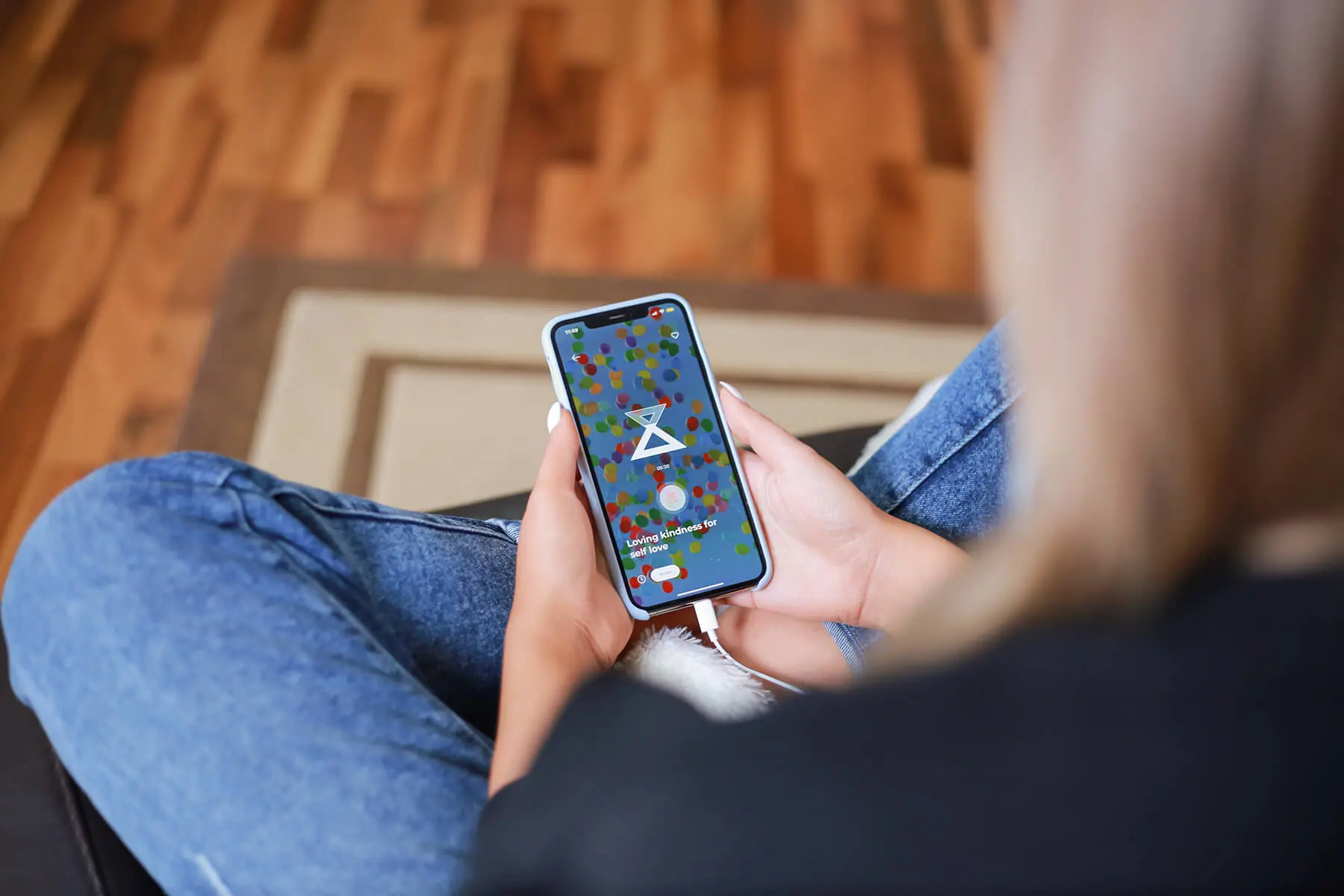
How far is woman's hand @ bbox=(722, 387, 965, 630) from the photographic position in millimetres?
683

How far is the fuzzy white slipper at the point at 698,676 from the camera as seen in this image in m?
0.60

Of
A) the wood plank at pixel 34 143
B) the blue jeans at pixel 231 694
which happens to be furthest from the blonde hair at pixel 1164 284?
the wood plank at pixel 34 143

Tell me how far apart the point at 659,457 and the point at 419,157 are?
1073 millimetres

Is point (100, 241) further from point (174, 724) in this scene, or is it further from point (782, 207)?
point (174, 724)

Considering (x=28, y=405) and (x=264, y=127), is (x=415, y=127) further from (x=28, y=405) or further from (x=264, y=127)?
(x=28, y=405)

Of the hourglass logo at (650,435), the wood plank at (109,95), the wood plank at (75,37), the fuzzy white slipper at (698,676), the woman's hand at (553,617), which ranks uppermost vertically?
the wood plank at (75,37)

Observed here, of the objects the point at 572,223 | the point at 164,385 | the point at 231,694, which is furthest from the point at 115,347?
the point at 231,694

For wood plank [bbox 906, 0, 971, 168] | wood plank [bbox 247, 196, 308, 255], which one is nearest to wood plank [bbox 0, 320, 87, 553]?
wood plank [bbox 247, 196, 308, 255]

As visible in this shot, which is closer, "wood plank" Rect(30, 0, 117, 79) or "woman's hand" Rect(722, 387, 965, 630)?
"woman's hand" Rect(722, 387, 965, 630)

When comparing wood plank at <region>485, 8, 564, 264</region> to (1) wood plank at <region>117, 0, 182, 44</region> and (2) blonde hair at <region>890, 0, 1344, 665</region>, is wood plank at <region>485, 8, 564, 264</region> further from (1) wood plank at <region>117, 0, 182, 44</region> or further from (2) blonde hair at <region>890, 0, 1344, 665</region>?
(2) blonde hair at <region>890, 0, 1344, 665</region>

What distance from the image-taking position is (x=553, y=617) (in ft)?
1.99

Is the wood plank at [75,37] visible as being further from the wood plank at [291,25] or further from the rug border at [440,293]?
the rug border at [440,293]

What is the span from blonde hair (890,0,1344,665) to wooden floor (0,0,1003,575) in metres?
1.23

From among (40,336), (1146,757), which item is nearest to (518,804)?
(1146,757)
